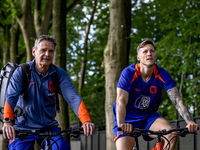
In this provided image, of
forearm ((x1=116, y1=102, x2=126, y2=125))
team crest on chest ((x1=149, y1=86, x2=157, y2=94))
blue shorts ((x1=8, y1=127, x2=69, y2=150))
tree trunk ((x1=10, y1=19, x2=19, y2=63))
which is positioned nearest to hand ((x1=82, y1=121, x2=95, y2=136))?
blue shorts ((x1=8, y1=127, x2=69, y2=150))

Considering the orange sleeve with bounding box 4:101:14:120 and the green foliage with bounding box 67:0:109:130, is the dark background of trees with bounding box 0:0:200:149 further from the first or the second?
the orange sleeve with bounding box 4:101:14:120

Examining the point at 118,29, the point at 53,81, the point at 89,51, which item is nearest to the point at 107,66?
the point at 118,29

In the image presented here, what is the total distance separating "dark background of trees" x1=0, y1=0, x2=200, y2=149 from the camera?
1233 centimetres

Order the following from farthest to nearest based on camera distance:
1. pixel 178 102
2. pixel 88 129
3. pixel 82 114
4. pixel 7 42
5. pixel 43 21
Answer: pixel 7 42, pixel 43 21, pixel 178 102, pixel 82 114, pixel 88 129

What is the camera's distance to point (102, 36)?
67.7 ft

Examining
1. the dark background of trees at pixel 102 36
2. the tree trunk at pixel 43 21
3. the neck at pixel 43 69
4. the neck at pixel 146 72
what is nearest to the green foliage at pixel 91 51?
the dark background of trees at pixel 102 36

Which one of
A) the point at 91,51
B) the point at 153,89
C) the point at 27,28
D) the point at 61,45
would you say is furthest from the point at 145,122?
the point at 91,51

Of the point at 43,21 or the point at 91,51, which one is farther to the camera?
the point at 91,51

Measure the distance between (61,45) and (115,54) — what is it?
118 inches

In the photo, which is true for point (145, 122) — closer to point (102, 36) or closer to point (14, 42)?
point (14, 42)

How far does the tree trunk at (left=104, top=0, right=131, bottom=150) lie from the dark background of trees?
1879 mm

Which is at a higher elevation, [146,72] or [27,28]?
[27,28]

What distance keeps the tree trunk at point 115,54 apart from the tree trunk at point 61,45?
2.38 meters

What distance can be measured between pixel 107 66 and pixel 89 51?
45.9 feet
